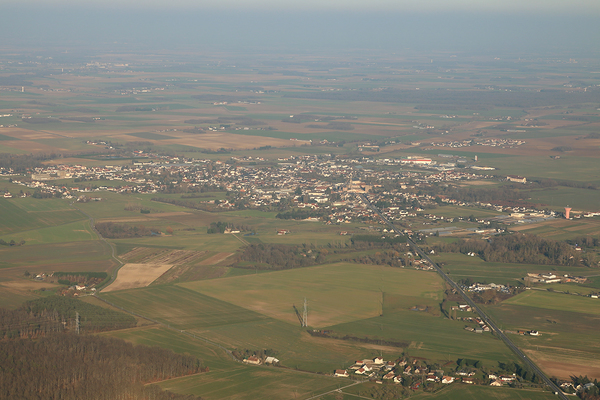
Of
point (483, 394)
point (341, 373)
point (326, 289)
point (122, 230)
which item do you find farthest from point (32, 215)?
point (483, 394)

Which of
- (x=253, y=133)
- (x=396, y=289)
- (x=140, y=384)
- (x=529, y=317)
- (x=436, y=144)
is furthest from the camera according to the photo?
(x=253, y=133)

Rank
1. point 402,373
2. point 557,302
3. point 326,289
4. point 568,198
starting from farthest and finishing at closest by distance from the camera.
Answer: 1. point 568,198
2. point 326,289
3. point 557,302
4. point 402,373

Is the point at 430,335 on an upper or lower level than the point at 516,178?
upper

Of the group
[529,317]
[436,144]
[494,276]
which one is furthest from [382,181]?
[529,317]

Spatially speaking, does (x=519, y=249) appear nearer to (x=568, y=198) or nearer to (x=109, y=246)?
(x=568, y=198)

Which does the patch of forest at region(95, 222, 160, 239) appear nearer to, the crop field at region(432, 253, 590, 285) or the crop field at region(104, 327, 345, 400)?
the crop field at region(432, 253, 590, 285)

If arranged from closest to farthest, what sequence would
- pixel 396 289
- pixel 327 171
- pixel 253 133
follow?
pixel 396 289 < pixel 327 171 < pixel 253 133

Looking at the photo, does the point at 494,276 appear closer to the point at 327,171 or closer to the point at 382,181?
the point at 382,181
